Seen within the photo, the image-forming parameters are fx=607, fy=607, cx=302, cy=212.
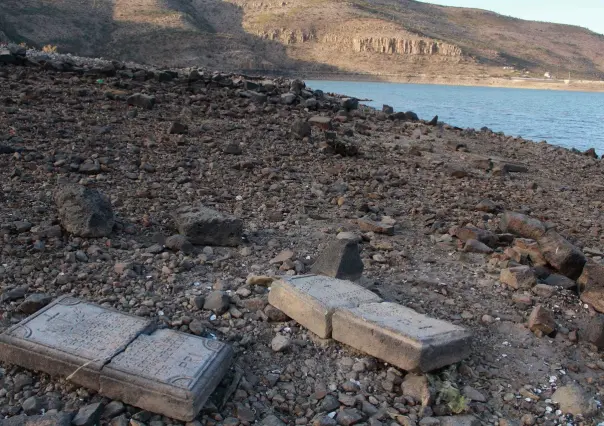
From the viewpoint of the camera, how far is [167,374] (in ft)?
8.29

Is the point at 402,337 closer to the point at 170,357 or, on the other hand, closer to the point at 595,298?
the point at 170,357

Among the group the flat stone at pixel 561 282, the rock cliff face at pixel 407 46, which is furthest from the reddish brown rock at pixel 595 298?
the rock cliff face at pixel 407 46

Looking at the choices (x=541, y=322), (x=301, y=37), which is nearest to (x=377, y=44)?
(x=301, y=37)

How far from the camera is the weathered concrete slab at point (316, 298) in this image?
122 inches

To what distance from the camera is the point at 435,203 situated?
19.9ft

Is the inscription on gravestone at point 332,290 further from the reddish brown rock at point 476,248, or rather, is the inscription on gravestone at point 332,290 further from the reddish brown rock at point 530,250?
the reddish brown rock at point 530,250

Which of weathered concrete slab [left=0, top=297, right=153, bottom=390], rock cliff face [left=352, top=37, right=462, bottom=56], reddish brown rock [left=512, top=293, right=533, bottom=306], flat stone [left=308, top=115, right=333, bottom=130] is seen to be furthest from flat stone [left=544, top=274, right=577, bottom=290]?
rock cliff face [left=352, top=37, right=462, bottom=56]

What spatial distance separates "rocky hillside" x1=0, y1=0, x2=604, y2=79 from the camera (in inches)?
1767

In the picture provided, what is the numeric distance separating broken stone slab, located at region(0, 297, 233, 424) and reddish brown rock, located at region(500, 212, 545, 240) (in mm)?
3062

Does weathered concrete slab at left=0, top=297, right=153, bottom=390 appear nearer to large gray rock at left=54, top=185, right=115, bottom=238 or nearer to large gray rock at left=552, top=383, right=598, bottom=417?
large gray rock at left=54, top=185, right=115, bottom=238

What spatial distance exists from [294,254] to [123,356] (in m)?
1.75

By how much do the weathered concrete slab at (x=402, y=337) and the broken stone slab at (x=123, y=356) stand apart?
0.60m

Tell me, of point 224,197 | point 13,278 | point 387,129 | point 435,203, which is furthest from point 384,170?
point 13,278

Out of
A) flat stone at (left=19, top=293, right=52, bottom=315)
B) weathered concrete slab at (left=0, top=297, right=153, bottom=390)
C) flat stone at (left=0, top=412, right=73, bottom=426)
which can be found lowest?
flat stone at (left=0, top=412, right=73, bottom=426)
